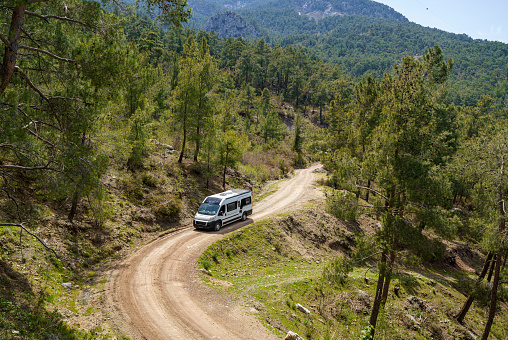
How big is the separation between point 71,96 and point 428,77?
26.0 meters

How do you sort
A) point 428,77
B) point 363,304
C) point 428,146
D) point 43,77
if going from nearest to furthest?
point 43,77 → point 428,146 → point 363,304 → point 428,77

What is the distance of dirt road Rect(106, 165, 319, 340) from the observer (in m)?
10.4

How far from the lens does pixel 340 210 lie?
14805 millimetres

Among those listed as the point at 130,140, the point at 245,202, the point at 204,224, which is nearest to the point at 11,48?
the point at 130,140

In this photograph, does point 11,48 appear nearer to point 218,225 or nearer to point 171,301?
point 171,301

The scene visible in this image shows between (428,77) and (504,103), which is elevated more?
(504,103)

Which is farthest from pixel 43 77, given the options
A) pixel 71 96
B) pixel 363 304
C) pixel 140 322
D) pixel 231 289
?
pixel 363 304

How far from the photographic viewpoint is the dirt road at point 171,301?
10.4 meters

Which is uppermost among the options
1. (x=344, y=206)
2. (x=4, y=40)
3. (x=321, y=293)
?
(x=4, y=40)

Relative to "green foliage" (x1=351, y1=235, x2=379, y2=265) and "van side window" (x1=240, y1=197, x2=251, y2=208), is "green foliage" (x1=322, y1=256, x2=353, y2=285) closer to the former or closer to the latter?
"green foliage" (x1=351, y1=235, x2=379, y2=265)

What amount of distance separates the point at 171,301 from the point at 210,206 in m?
11.2

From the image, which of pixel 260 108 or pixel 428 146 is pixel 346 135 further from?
pixel 260 108

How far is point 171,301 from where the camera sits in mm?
12234

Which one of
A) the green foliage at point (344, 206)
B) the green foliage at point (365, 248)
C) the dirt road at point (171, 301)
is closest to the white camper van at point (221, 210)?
the dirt road at point (171, 301)
